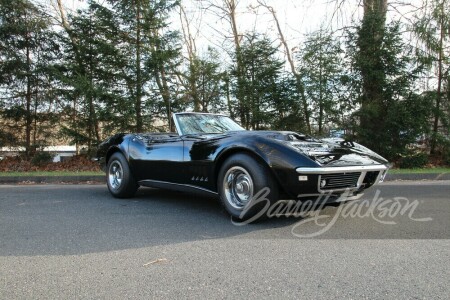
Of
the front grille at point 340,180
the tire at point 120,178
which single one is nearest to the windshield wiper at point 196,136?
the tire at point 120,178

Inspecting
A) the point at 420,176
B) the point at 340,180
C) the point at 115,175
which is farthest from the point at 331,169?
the point at 420,176

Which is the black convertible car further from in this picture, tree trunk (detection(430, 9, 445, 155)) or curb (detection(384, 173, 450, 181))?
tree trunk (detection(430, 9, 445, 155))

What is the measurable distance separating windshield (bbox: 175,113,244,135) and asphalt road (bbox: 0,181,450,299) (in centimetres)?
105

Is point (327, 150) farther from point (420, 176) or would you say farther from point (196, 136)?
point (420, 176)

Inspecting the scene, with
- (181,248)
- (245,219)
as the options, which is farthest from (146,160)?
(181,248)

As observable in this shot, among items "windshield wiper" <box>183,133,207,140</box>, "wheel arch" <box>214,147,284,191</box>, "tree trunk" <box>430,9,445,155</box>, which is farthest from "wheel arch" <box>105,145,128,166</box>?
"tree trunk" <box>430,9,445,155</box>

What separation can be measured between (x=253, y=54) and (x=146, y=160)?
842 centimetres

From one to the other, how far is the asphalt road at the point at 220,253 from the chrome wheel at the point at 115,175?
0.81m

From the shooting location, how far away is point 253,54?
12.5 metres

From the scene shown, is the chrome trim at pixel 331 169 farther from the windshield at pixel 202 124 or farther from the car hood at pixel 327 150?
the windshield at pixel 202 124

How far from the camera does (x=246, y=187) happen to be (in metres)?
3.89

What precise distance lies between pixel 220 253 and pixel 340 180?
150 cm

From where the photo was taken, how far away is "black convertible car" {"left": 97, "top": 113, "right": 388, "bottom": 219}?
358 cm

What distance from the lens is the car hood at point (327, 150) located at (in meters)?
3.64
